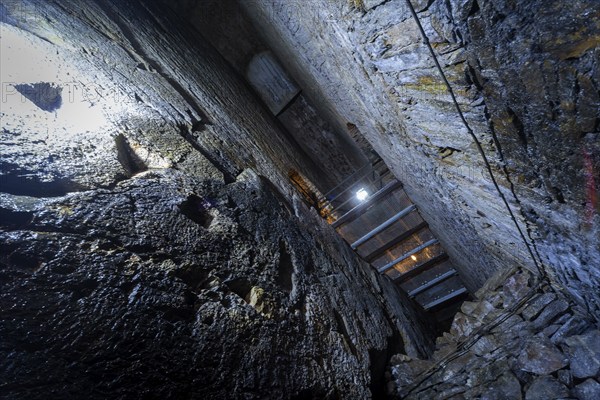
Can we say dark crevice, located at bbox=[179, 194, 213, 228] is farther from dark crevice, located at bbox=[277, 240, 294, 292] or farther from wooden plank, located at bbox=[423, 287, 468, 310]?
wooden plank, located at bbox=[423, 287, 468, 310]

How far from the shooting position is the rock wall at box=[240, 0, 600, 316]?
112 cm

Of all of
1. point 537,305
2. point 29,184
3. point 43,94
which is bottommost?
point 537,305

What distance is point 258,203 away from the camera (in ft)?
9.79

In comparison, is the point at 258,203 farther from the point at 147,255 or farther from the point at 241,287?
the point at 147,255

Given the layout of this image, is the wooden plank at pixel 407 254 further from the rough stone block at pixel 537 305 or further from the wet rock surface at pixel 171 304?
the wet rock surface at pixel 171 304

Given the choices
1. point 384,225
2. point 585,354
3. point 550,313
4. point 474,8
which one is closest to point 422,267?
point 384,225

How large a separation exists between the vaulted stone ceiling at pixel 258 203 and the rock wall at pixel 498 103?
10mm

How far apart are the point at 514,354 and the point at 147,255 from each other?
9.49 ft

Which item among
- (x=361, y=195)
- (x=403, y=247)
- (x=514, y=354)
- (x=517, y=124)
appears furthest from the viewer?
(x=361, y=195)

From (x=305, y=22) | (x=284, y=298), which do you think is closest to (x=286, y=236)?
(x=284, y=298)

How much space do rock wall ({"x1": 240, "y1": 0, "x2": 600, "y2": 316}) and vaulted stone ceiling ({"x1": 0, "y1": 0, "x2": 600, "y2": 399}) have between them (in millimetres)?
10

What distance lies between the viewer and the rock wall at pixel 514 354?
2215 mm

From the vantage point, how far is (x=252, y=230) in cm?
267

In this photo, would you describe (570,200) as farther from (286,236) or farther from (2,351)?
(2,351)
